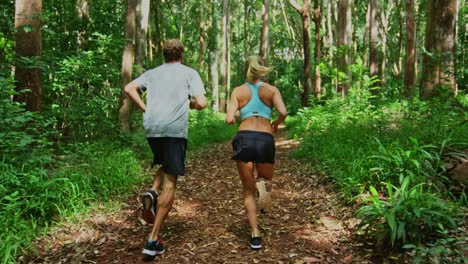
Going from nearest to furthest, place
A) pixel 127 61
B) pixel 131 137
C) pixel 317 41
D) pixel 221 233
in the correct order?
1. pixel 221 233
2. pixel 131 137
3. pixel 127 61
4. pixel 317 41

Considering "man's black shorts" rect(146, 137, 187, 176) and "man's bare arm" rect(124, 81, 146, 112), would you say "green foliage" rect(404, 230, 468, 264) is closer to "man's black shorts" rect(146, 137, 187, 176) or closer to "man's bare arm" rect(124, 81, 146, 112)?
"man's black shorts" rect(146, 137, 187, 176)

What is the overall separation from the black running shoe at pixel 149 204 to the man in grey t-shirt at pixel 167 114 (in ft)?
0.04

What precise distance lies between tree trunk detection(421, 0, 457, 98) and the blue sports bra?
556 centimetres

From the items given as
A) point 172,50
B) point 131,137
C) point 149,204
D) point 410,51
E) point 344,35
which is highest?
point 344,35

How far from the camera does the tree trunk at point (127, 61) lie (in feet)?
31.2

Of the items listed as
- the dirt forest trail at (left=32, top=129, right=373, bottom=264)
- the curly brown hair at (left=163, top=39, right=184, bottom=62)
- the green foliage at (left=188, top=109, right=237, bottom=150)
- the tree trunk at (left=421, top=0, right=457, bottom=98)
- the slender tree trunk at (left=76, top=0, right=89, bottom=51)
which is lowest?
the dirt forest trail at (left=32, top=129, right=373, bottom=264)

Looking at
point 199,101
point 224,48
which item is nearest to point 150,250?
point 199,101

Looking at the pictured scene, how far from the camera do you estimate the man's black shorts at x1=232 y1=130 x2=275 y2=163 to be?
13.5 ft

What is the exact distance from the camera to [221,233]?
4.72 metres

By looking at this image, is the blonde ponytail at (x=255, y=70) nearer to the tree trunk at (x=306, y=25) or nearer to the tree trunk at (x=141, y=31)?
the tree trunk at (x=141, y=31)

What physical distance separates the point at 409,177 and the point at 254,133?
6.56 feet

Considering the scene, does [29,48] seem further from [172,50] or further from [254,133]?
[254,133]

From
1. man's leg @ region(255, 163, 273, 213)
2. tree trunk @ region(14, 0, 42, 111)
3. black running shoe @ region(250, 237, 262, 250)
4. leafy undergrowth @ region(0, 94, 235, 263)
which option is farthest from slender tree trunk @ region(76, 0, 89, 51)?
black running shoe @ region(250, 237, 262, 250)

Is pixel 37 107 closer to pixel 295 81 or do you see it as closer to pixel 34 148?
pixel 34 148
